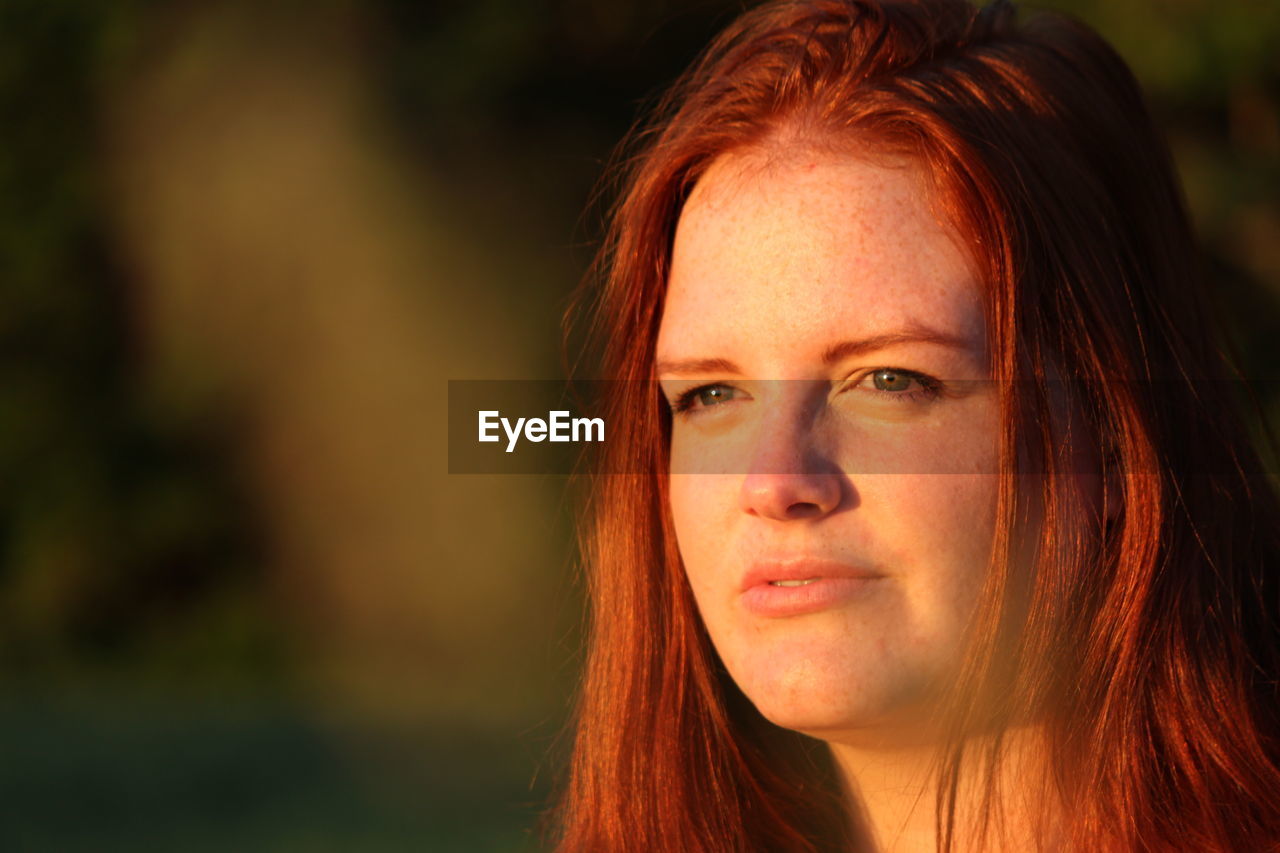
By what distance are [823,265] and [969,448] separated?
11.4 inches

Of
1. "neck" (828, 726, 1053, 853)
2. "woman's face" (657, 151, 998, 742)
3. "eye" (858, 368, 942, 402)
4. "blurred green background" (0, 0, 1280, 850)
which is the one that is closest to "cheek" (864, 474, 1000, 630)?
"woman's face" (657, 151, 998, 742)

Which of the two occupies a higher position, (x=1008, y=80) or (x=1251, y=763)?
(x=1008, y=80)

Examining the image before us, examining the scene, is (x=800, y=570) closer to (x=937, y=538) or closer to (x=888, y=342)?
(x=937, y=538)

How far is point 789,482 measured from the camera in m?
1.65

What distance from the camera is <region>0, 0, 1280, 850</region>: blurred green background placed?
6.07 meters

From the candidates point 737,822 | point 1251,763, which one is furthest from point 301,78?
point 1251,763

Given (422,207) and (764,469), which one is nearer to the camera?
(764,469)

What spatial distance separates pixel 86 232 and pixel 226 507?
189 cm

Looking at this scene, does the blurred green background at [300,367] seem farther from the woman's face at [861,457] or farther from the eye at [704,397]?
the woman's face at [861,457]

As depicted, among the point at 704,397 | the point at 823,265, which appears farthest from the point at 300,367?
the point at 823,265

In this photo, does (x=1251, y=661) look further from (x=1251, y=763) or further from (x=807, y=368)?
(x=807, y=368)

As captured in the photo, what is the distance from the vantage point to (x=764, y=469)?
1.67 m

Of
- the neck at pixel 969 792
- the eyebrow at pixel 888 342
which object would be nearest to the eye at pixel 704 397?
the eyebrow at pixel 888 342

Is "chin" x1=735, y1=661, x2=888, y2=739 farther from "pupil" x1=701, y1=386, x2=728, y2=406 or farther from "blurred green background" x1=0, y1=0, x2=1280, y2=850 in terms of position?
"blurred green background" x1=0, y1=0, x2=1280, y2=850
